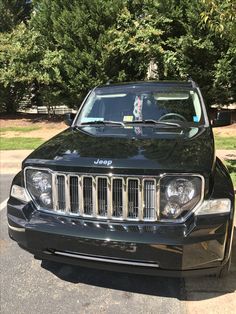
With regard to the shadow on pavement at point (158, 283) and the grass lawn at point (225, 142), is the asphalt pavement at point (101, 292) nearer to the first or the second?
the shadow on pavement at point (158, 283)

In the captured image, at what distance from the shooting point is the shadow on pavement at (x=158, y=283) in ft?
12.2

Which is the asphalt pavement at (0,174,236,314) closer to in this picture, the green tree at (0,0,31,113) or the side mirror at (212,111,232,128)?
the side mirror at (212,111,232,128)

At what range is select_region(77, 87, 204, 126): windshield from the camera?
186 inches

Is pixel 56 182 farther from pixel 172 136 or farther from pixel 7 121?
pixel 7 121

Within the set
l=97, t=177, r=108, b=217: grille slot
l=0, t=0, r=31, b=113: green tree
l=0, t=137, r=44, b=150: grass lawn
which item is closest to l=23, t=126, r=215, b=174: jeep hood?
l=97, t=177, r=108, b=217: grille slot

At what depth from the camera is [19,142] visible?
12.6m

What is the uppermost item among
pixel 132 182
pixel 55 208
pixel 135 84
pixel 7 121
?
pixel 135 84

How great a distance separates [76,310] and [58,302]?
20 cm

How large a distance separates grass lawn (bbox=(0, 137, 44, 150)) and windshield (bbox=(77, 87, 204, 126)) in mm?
6636

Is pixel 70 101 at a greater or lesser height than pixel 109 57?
lesser

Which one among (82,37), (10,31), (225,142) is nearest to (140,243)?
(225,142)

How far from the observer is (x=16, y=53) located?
54.4ft

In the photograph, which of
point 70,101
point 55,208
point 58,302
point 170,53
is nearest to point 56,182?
point 55,208

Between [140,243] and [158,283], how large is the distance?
926 millimetres
